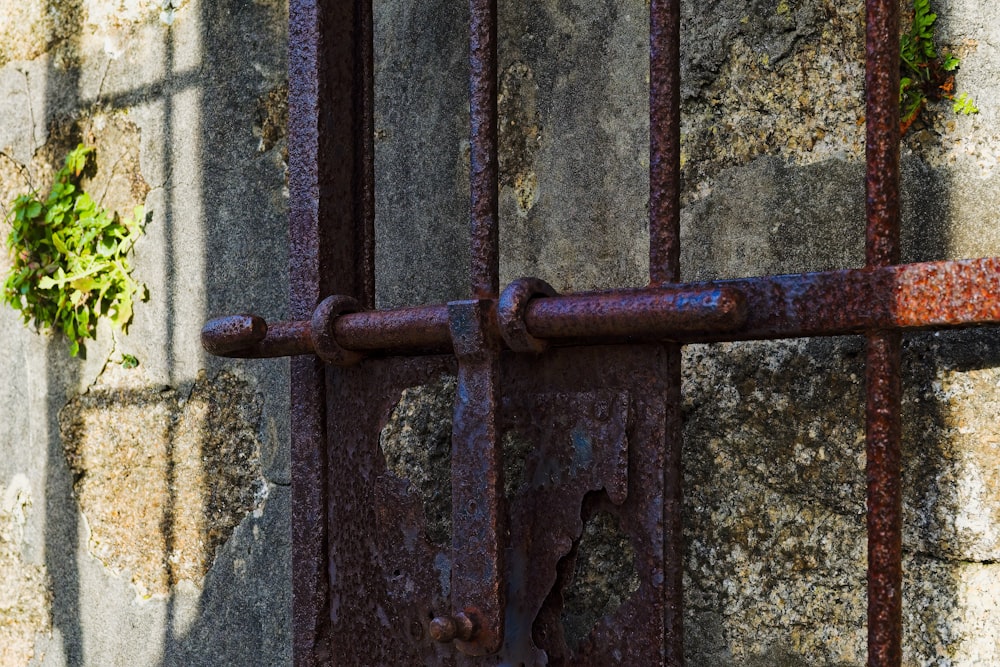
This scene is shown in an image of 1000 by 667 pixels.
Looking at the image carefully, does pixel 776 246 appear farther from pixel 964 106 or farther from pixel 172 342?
pixel 172 342

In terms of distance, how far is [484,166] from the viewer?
1.04 metres

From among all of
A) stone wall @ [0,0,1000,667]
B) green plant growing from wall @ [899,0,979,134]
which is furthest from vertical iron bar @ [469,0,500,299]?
green plant growing from wall @ [899,0,979,134]

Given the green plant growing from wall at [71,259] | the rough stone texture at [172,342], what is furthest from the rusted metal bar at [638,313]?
the green plant growing from wall at [71,259]

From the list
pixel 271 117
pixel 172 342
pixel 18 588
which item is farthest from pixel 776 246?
pixel 18 588

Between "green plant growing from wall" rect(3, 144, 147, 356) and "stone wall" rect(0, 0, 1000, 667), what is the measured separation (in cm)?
5

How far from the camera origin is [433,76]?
131 centimetres

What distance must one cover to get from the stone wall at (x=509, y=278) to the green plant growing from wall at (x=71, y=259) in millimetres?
45

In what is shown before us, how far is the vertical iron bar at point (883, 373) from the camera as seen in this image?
0.82m

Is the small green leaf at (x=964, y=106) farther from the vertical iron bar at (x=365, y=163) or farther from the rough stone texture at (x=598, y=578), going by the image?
the vertical iron bar at (x=365, y=163)

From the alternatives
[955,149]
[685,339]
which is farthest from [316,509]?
[955,149]

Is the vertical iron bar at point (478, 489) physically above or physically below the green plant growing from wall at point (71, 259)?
below

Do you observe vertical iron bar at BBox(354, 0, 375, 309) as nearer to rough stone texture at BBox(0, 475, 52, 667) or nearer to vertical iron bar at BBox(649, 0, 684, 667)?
vertical iron bar at BBox(649, 0, 684, 667)

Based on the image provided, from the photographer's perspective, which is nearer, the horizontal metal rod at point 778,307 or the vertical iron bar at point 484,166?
the horizontal metal rod at point 778,307

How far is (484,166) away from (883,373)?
1.48 ft
